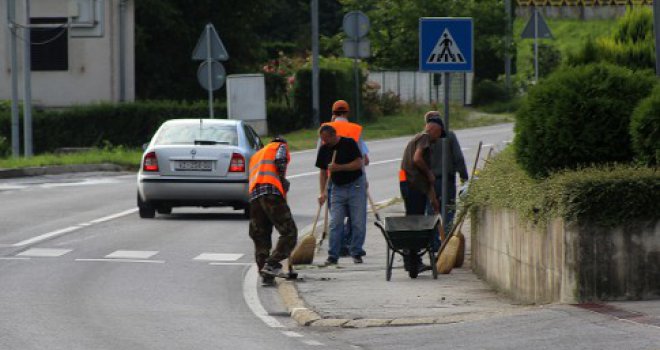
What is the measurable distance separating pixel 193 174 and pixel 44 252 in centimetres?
468

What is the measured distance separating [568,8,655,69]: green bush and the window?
3451 cm

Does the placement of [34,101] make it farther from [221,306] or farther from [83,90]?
[221,306]

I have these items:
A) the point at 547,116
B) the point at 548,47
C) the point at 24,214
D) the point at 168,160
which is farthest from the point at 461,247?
the point at 548,47

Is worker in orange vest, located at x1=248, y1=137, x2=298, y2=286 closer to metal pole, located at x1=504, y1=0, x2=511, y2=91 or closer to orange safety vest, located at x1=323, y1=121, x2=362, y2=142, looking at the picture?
orange safety vest, located at x1=323, y1=121, x2=362, y2=142

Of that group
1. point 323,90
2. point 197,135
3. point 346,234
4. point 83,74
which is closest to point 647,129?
point 346,234

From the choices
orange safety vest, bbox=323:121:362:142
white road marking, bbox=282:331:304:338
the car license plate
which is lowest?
white road marking, bbox=282:331:304:338

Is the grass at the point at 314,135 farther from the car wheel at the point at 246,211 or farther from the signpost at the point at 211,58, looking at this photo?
the car wheel at the point at 246,211

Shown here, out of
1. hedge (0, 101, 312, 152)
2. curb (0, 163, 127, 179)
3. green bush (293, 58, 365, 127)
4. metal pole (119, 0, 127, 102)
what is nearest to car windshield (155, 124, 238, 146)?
curb (0, 163, 127, 179)

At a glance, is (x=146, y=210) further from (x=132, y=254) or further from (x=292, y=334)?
(x=292, y=334)

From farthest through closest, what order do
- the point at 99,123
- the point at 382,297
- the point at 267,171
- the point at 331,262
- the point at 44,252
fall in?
1. the point at 99,123
2. the point at 44,252
3. the point at 331,262
4. the point at 267,171
5. the point at 382,297

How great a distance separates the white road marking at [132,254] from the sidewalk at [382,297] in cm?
205

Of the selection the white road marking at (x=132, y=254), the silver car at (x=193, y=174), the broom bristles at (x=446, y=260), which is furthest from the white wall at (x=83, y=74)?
the broom bristles at (x=446, y=260)

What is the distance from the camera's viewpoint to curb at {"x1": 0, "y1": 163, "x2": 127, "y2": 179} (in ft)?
109

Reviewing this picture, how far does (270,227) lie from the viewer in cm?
1680
